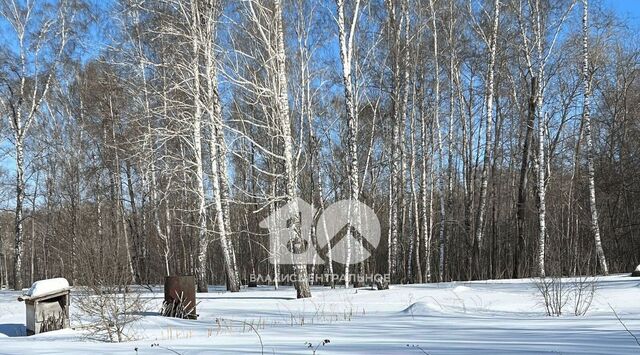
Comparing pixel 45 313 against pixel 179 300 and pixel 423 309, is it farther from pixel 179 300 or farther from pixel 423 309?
pixel 423 309

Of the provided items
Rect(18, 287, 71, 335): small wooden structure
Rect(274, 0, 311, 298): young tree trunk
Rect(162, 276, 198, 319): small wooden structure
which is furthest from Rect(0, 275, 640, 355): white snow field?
Rect(18, 287, 71, 335): small wooden structure

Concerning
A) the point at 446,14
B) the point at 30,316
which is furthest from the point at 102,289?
the point at 446,14

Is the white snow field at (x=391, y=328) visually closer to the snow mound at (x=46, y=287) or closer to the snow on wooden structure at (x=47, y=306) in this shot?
the snow on wooden structure at (x=47, y=306)

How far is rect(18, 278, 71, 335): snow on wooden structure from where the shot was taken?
815 cm

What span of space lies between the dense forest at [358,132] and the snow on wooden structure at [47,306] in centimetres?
282

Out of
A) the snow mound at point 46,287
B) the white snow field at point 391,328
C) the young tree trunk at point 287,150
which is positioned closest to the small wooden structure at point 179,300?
the white snow field at point 391,328

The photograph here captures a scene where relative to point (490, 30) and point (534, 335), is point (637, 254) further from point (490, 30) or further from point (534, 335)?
point (534, 335)

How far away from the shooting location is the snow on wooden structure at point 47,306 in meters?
8.15

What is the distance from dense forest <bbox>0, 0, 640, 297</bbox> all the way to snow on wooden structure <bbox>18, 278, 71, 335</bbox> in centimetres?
282

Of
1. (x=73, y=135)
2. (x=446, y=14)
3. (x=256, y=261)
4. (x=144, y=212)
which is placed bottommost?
(x=256, y=261)

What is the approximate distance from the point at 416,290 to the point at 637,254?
514 inches

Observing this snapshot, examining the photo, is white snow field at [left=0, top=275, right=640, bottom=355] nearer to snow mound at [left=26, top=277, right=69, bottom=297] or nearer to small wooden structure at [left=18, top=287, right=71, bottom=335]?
small wooden structure at [left=18, top=287, right=71, bottom=335]

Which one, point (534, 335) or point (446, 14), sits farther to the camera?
point (446, 14)

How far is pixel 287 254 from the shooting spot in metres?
18.9
